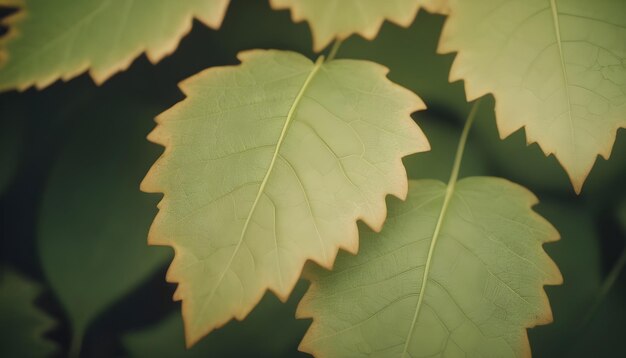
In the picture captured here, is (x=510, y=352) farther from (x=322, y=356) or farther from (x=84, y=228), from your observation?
(x=84, y=228)

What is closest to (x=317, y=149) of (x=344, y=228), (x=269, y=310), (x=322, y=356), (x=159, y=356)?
(x=344, y=228)

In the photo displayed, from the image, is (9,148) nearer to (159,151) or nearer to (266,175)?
(159,151)

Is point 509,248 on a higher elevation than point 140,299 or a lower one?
higher

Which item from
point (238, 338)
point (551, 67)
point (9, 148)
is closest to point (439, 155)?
point (551, 67)

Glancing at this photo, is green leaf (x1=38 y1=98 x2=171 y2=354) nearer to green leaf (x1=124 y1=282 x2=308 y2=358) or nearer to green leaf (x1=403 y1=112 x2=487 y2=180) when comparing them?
green leaf (x1=124 y1=282 x2=308 y2=358)

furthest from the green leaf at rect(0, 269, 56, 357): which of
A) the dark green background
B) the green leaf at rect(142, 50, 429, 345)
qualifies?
the green leaf at rect(142, 50, 429, 345)

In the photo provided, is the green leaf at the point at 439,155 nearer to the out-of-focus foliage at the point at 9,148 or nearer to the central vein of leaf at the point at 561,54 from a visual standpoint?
the central vein of leaf at the point at 561,54
